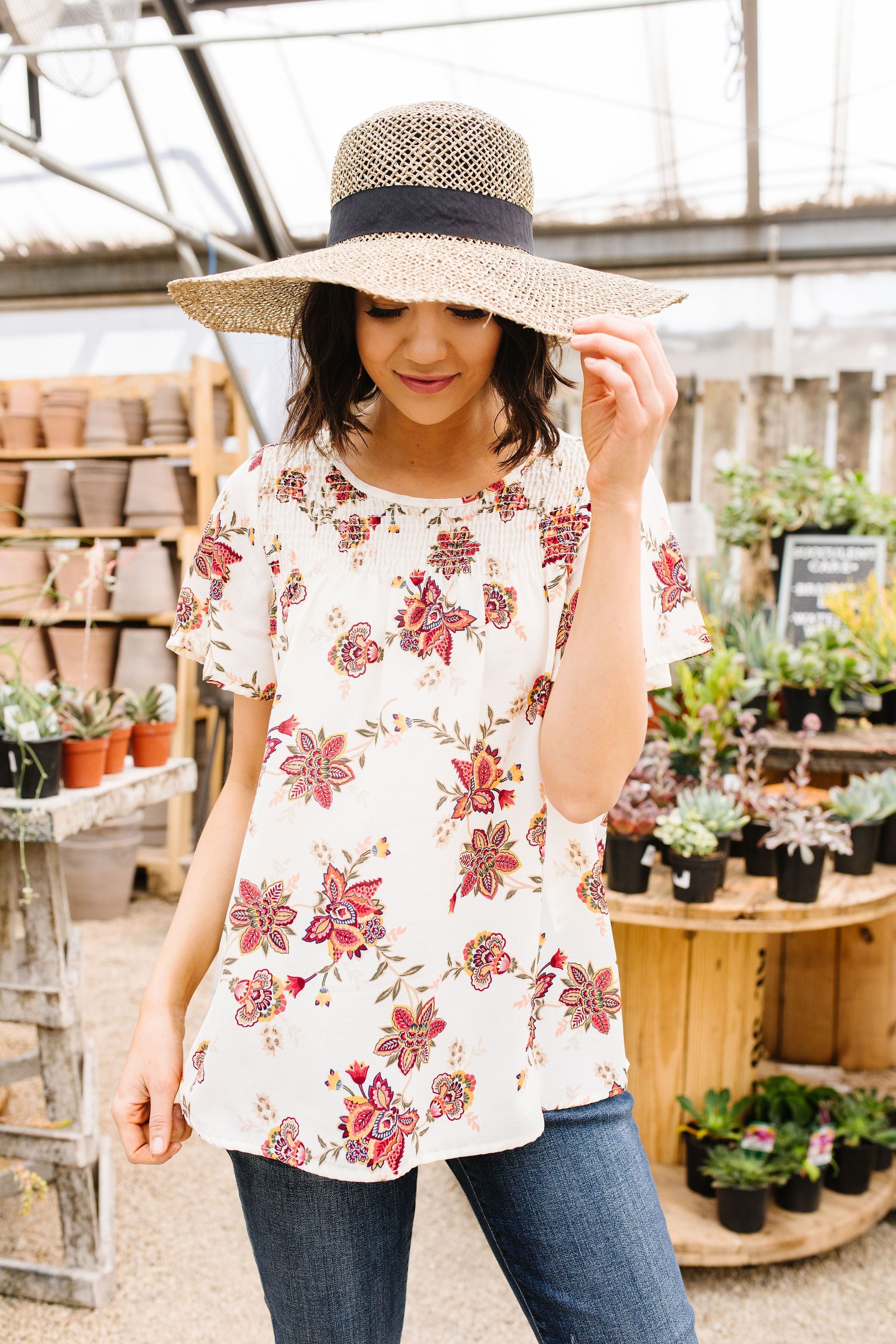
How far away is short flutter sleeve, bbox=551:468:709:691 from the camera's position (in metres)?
0.94

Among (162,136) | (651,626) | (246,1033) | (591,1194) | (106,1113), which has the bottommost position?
(106,1113)

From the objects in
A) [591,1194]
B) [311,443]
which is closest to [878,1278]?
[591,1194]

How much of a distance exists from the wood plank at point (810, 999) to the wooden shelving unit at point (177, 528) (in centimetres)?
252

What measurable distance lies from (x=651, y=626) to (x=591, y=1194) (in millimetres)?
486

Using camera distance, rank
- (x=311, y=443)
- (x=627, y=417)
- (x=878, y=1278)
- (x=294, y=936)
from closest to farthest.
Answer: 1. (x=627, y=417)
2. (x=294, y=936)
3. (x=311, y=443)
4. (x=878, y=1278)

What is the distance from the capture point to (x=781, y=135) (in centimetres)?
413

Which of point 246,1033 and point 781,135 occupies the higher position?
point 781,135

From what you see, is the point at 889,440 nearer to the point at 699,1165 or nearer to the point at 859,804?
the point at 859,804

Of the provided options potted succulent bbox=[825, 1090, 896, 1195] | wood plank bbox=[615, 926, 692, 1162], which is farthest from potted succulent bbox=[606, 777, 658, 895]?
potted succulent bbox=[825, 1090, 896, 1195]

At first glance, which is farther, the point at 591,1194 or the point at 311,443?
the point at 311,443

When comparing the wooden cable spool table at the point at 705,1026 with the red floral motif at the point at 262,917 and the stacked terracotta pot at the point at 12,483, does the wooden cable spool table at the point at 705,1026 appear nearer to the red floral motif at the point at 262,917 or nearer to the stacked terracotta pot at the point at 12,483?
the red floral motif at the point at 262,917

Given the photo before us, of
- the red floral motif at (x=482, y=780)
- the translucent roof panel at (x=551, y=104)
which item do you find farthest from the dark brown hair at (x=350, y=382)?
the translucent roof panel at (x=551, y=104)

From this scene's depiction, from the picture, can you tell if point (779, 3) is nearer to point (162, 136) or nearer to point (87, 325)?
point (162, 136)

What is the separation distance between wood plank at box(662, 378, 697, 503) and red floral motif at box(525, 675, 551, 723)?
3.10m
